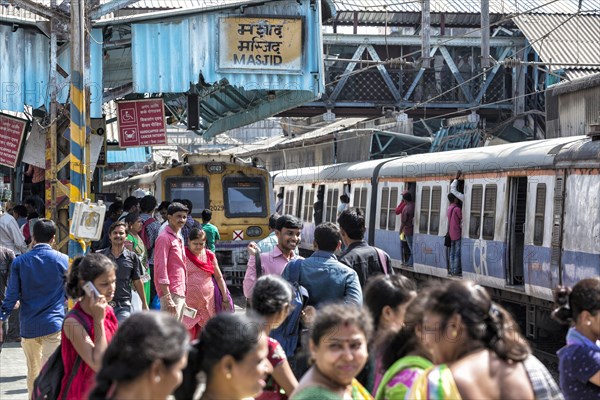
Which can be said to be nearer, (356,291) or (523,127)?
(356,291)

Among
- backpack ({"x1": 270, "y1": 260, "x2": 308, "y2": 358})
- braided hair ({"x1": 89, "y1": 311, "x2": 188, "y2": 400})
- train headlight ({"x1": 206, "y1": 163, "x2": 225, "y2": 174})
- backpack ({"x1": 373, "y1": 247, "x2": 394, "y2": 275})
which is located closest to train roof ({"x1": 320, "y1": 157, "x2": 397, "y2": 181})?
train headlight ({"x1": 206, "y1": 163, "x2": 225, "y2": 174})

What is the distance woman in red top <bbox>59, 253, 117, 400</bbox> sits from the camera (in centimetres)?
584

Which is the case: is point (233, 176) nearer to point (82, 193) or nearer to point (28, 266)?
point (82, 193)

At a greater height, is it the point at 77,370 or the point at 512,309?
the point at 77,370

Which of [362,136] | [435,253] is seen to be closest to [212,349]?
[435,253]

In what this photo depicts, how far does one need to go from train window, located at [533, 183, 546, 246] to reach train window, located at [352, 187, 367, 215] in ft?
30.1

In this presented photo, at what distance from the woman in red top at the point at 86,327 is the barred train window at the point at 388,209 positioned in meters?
15.3

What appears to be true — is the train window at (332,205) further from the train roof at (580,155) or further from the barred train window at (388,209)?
the train roof at (580,155)

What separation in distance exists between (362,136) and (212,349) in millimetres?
28010

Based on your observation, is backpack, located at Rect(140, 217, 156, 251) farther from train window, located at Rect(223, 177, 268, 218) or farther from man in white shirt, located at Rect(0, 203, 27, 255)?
train window, located at Rect(223, 177, 268, 218)

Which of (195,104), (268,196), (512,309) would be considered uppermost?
(195,104)

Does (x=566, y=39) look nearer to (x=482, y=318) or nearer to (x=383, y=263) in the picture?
(x=383, y=263)

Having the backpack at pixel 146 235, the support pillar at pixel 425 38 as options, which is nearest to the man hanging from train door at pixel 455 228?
the backpack at pixel 146 235

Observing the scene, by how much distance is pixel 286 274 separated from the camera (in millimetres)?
7438
